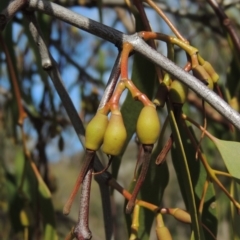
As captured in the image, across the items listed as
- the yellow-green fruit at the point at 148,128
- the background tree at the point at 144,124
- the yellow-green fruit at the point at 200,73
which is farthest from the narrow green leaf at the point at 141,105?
the yellow-green fruit at the point at 148,128

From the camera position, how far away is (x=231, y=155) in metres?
0.68

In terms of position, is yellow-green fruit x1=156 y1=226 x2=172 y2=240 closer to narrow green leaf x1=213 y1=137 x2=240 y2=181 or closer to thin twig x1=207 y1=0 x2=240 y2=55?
narrow green leaf x1=213 y1=137 x2=240 y2=181

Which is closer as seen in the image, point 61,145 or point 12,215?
point 12,215

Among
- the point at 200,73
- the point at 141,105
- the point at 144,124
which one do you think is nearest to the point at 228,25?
the point at 141,105

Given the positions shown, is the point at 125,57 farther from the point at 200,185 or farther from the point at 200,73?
the point at 200,185

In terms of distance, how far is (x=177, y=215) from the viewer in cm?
76

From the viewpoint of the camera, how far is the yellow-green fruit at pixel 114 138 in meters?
0.55

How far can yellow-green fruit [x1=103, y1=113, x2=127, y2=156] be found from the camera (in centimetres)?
55

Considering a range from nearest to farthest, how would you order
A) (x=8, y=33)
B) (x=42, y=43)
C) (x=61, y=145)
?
(x=42, y=43), (x=8, y=33), (x=61, y=145)

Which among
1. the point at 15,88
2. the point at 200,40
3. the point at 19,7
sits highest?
the point at 19,7

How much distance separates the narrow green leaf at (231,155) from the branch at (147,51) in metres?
0.07

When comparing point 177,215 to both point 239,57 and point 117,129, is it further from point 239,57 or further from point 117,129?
point 239,57

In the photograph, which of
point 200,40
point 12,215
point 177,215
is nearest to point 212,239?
point 177,215

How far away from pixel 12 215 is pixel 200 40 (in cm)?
167
